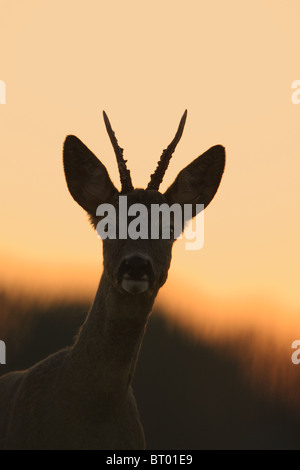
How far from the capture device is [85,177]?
11.5 metres

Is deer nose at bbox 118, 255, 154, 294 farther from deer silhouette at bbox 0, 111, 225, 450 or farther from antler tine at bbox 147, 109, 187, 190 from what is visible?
antler tine at bbox 147, 109, 187, 190

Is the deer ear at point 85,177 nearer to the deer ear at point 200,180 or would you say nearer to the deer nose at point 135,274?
the deer ear at point 200,180

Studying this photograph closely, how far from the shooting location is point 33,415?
34.4 ft

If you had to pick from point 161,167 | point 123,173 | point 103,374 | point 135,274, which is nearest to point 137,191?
point 123,173

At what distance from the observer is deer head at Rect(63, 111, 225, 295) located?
10.3 meters

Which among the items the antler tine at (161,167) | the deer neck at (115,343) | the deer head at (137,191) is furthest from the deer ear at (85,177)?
the deer neck at (115,343)

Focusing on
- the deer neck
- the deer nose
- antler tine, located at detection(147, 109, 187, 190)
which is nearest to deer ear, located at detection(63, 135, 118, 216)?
antler tine, located at detection(147, 109, 187, 190)

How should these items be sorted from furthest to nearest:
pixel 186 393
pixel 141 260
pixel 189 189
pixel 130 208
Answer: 1. pixel 186 393
2. pixel 189 189
3. pixel 130 208
4. pixel 141 260

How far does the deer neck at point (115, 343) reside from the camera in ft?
33.9

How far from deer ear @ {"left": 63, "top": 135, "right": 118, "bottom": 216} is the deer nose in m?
1.41

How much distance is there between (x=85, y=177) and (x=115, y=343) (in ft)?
6.21
